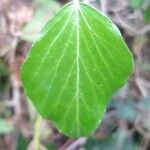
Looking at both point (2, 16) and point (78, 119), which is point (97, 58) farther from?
point (2, 16)

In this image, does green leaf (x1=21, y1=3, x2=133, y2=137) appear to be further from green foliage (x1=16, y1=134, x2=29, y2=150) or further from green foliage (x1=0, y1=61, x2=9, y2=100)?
green foliage (x1=0, y1=61, x2=9, y2=100)

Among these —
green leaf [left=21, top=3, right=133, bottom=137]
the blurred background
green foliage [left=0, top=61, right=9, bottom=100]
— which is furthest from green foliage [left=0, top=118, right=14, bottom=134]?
green leaf [left=21, top=3, right=133, bottom=137]

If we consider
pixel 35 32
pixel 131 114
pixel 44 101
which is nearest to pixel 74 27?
pixel 44 101

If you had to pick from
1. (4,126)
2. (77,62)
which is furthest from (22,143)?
(77,62)

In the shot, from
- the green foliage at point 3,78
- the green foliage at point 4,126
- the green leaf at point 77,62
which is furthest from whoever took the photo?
the green foliage at point 3,78

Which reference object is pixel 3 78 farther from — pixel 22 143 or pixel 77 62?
pixel 77 62

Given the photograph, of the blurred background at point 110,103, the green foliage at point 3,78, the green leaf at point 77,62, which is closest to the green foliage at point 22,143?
the blurred background at point 110,103

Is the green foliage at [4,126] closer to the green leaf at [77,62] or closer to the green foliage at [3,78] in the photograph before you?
the green foliage at [3,78]
